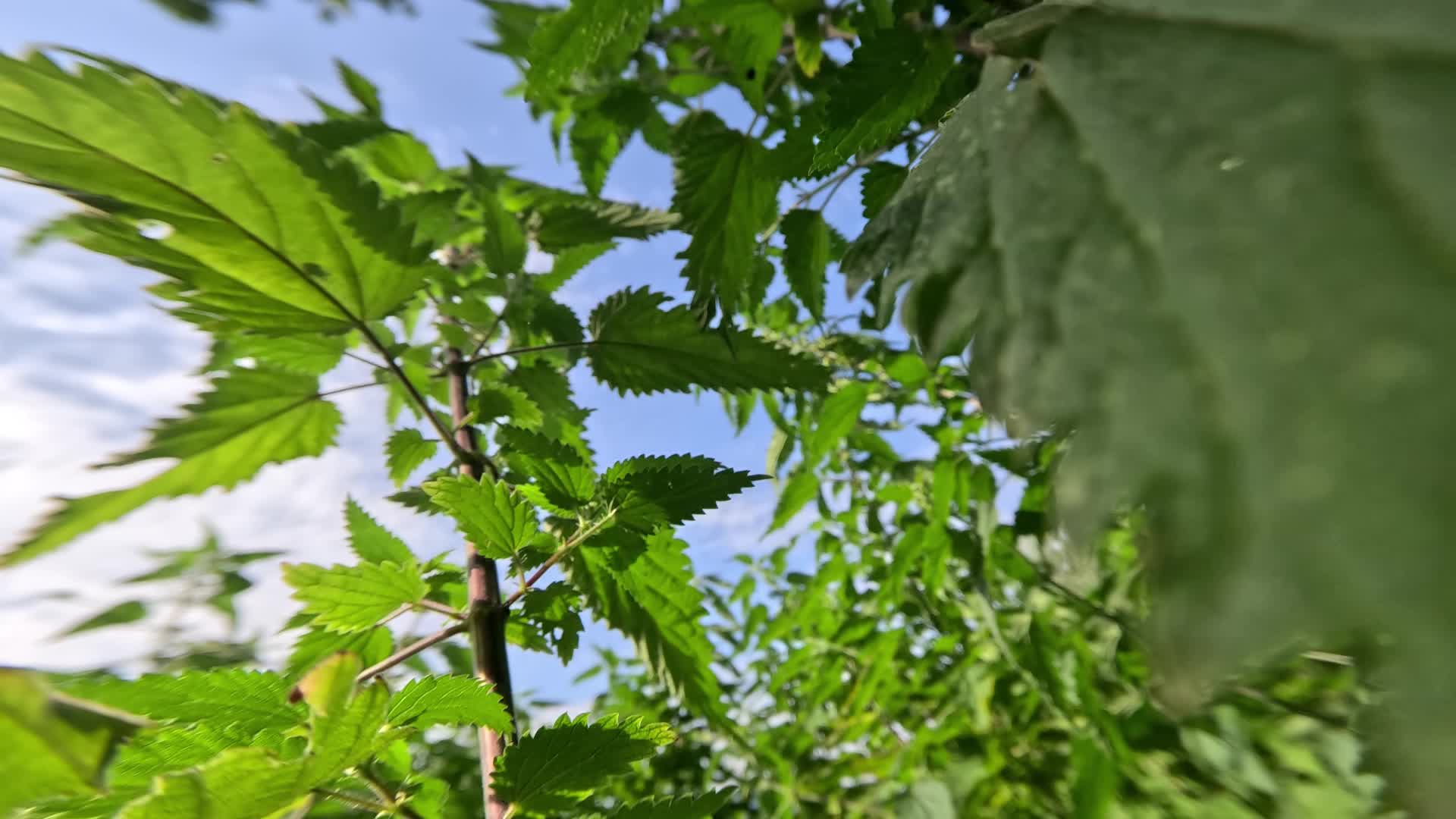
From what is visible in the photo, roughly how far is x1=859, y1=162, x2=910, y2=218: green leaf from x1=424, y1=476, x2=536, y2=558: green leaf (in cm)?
31

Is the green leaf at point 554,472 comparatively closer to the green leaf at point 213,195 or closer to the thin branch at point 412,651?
the thin branch at point 412,651

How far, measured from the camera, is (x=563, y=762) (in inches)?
13.2

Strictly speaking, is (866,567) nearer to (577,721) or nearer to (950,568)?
(950,568)

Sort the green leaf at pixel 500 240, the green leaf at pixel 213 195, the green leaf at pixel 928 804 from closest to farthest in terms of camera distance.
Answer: the green leaf at pixel 213 195 < the green leaf at pixel 500 240 < the green leaf at pixel 928 804

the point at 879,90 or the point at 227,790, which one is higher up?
the point at 879,90

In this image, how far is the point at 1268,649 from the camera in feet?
0.36

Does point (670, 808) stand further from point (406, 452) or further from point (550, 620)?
point (406, 452)

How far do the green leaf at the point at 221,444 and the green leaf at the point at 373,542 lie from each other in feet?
0.32

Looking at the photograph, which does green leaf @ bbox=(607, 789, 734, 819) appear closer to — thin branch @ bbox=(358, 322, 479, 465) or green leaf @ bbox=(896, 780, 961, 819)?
thin branch @ bbox=(358, 322, 479, 465)

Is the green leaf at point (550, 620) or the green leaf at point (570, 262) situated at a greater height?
the green leaf at point (570, 262)

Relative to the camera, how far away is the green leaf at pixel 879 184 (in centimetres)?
52

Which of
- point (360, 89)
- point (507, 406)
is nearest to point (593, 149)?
point (360, 89)

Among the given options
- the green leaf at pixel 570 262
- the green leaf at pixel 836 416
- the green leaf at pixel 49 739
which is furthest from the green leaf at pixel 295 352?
the green leaf at pixel 836 416

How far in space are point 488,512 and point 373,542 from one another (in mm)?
217
